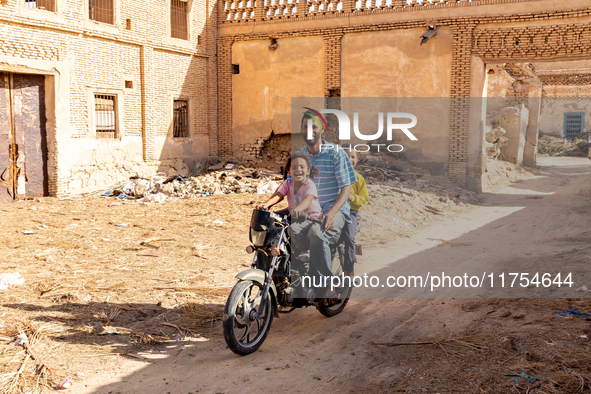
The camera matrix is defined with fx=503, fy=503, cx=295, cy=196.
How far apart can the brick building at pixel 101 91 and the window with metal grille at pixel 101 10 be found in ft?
0.09

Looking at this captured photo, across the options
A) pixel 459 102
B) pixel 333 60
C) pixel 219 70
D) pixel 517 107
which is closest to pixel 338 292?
pixel 459 102

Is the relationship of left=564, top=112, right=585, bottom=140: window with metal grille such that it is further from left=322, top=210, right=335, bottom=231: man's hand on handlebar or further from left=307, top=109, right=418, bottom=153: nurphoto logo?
left=322, top=210, right=335, bottom=231: man's hand on handlebar

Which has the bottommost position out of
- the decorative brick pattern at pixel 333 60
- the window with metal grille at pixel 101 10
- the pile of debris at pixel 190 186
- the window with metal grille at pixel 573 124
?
the pile of debris at pixel 190 186

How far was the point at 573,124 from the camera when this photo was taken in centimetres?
3400

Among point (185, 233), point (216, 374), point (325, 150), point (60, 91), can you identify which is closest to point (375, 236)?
point (185, 233)

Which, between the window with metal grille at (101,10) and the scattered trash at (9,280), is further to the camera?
the window with metal grille at (101,10)

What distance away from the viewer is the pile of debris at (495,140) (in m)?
19.5

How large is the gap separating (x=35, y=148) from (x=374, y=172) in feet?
30.0

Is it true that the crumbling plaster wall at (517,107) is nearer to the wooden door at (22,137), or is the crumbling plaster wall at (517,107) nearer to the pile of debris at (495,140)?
the pile of debris at (495,140)

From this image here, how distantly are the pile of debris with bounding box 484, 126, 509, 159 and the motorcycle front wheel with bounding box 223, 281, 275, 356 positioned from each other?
1722 cm

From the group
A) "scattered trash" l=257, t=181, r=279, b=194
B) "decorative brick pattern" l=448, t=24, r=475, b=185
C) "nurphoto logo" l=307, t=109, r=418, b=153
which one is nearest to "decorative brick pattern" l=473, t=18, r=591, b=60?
"decorative brick pattern" l=448, t=24, r=475, b=185

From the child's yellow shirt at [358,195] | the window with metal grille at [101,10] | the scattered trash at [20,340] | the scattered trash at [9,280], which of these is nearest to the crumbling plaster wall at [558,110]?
the window with metal grille at [101,10]

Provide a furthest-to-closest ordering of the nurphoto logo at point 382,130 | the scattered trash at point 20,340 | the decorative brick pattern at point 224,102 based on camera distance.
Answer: the decorative brick pattern at point 224,102, the nurphoto logo at point 382,130, the scattered trash at point 20,340

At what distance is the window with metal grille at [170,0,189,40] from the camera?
664 inches
